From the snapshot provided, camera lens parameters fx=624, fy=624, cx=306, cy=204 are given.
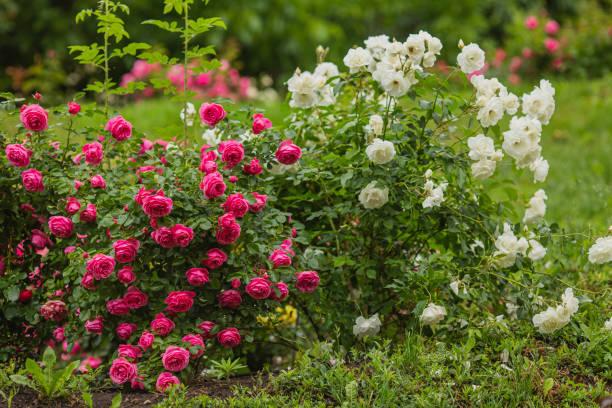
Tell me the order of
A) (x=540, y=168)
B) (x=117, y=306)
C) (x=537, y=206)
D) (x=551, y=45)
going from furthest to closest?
(x=551, y=45) < (x=537, y=206) < (x=540, y=168) < (x=117, y=306)

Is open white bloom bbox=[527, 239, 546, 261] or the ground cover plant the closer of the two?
the ground cover plant

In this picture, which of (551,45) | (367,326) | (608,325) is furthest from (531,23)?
(367,326)

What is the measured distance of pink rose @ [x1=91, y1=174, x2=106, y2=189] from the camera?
7.75 feet

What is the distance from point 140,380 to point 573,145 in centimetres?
528

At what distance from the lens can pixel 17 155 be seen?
238 centimetres

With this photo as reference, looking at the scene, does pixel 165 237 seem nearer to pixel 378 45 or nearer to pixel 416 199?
pixel 416 199

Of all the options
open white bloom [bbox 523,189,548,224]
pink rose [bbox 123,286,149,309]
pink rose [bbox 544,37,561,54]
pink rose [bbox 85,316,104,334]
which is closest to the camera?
pink rose [bbox 123,286,149,309]

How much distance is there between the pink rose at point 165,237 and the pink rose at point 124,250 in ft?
0.30

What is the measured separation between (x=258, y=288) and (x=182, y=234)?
0.33 meters

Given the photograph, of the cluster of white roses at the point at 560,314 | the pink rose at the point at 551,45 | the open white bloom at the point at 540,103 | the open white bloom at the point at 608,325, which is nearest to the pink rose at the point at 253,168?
the open white bloom at the point at 540,103

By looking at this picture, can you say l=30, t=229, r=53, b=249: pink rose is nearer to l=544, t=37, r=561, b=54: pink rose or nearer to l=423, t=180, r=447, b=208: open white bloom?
l=423, t=180, r=447, b=208: open white bloom

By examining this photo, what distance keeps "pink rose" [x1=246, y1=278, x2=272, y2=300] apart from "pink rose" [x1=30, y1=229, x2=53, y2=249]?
0.97m

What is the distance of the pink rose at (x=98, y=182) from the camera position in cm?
236

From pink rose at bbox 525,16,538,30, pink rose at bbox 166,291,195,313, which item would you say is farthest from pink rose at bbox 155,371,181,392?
pink rose at bbox 525,16,538,30
